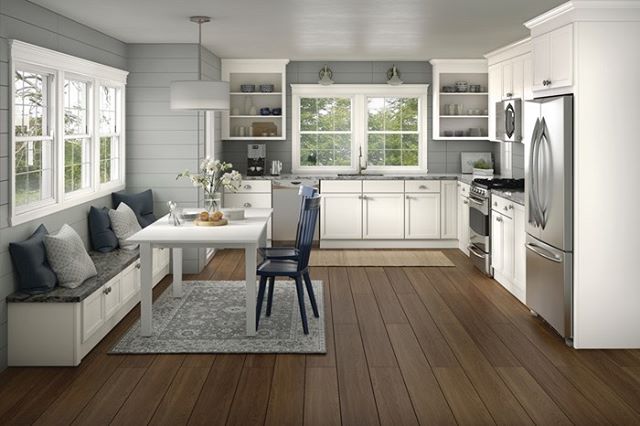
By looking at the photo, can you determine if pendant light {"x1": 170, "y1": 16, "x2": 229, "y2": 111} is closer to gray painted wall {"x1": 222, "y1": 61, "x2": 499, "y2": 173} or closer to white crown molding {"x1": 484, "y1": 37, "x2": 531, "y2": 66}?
white crown molding {"x1": 484, "y1": 37, "x2": 531, "y2": 66}

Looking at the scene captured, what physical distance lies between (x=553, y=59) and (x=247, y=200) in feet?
16.1

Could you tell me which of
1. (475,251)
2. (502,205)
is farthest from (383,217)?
(502,205)

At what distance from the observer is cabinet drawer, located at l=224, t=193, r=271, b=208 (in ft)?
30.5

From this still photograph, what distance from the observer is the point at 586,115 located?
193 inches

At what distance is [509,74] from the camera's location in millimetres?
7953

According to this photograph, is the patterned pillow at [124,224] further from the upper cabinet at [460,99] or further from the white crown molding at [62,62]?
the upper cabinet at [460,99]

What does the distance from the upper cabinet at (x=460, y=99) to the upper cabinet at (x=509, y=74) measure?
0.66m

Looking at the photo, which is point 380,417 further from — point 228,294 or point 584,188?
point 228,294

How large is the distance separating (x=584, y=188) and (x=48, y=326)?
3688mm

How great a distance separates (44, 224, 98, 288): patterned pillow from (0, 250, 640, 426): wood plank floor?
53cm

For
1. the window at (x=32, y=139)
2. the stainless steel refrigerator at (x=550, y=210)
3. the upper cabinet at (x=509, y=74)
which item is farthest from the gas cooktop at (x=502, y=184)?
the window at (x=32, y=139)

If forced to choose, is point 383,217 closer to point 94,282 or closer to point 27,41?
point 94,282

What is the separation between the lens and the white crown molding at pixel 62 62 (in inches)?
192

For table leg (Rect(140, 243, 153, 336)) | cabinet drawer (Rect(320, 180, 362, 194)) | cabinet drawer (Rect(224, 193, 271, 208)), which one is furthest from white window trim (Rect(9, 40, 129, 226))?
cabinet drawer (Rect(320, 180, 362, 194))
